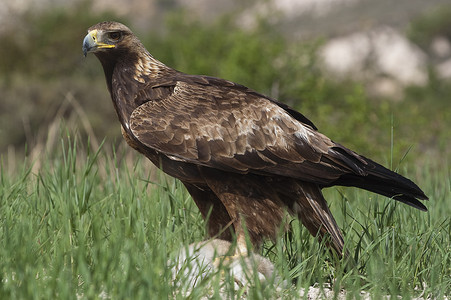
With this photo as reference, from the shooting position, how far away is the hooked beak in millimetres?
4715

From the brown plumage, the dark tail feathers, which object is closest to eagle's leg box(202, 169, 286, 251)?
the brown plumage

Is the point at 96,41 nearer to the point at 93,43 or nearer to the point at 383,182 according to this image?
the point at 93,43

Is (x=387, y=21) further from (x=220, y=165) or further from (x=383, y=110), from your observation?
(x=220, y=165)

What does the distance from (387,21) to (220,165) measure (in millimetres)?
44659

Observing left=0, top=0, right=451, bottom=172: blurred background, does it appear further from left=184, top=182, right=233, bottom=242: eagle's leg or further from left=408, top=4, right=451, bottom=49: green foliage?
left=184, top=182, right=233, bottom=242: eagle's leg

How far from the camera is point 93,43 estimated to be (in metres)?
4.75

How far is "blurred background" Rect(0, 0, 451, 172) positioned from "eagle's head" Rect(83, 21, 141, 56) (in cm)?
64

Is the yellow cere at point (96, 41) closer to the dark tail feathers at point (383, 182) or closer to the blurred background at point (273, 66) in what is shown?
the blurred background at point (273, 66)

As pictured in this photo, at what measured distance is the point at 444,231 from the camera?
474 centimetres

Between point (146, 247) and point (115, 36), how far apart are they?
172 cm

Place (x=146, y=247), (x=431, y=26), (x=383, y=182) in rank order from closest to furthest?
(x=146, y=247), (x=383, y=182), (x=431, y=26)

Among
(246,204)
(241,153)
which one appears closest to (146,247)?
(246,204)

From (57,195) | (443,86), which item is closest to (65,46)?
(443,86)

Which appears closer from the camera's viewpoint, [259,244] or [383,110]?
[259,244]
